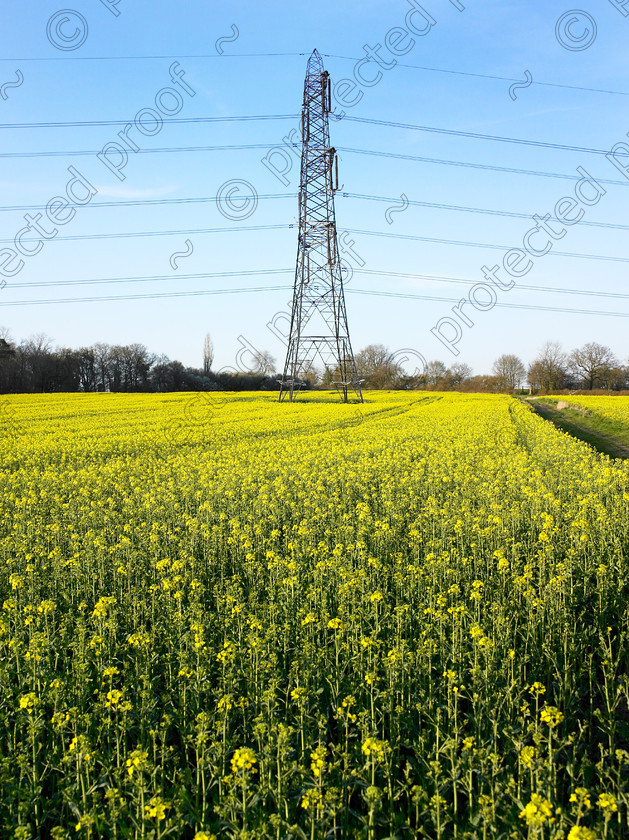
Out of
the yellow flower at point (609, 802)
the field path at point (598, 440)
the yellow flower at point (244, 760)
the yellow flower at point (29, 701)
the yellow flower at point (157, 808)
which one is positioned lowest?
the field path at point (598, 440)

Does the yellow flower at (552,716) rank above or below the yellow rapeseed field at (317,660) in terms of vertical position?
above

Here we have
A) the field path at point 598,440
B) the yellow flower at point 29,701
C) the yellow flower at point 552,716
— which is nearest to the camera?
the yellow flower at point 552,716

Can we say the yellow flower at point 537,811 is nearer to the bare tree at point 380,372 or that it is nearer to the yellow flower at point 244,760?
the yellow flower at point 244,760

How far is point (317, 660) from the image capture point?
5.19 meters

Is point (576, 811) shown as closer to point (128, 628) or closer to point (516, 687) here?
point (516, 687)

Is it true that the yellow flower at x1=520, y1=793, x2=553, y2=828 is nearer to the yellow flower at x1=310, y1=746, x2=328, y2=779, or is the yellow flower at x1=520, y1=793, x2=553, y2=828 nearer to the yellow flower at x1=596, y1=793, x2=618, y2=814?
the yellow flower at x1=596, y1=793, x2=618, y2=814

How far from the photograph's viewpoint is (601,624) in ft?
21.0

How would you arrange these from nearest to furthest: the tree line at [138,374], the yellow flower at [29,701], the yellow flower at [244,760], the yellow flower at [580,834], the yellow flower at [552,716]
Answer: the yellow flower at [580,834] → the yellow flower at [244,760] → the yellow flower at [552,716] → the yellow flower at [29,701] → the tree line at [138,374]

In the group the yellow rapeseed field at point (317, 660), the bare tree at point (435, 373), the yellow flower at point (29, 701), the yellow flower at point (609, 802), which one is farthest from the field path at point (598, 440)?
the bare tree at point (435, 373)

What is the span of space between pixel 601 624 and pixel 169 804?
5.16 m

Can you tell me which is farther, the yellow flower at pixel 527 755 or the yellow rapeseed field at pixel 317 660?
the yellow rapeseed field at pixel 317 660

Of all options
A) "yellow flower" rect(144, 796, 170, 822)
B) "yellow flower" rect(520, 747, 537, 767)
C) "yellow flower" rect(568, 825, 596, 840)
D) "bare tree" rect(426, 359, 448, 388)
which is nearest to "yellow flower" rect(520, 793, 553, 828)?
"yellow flower" rect(568, 825, 596, 840)

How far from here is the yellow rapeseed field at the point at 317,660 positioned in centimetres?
358

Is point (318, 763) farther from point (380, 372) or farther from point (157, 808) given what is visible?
point (380, 372)
